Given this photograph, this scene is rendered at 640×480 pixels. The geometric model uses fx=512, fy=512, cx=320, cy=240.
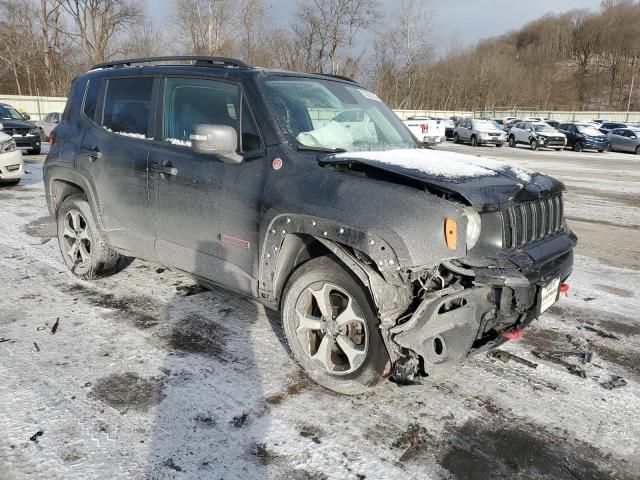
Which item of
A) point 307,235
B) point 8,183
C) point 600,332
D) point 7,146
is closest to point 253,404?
point 307,235

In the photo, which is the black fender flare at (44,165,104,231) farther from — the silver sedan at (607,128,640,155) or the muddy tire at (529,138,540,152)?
the silver sedan at (607,128,640,155)

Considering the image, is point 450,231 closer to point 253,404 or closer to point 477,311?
point 477,311

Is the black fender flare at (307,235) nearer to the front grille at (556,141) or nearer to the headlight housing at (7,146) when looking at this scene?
the headlight housing at (7,146)

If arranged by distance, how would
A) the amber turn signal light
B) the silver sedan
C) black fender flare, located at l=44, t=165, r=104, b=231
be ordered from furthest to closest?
the silver sedan
black fender flare, located at l=44, t=165, r=104, b=231
the amber turn signal light

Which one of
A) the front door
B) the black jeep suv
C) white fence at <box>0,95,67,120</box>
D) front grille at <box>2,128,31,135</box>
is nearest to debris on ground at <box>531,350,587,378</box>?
the black jeep suv

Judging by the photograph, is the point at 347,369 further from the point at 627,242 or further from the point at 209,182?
the point at 627,242

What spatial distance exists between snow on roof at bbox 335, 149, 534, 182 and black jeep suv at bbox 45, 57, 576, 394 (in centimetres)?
2

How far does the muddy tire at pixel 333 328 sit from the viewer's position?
304cm

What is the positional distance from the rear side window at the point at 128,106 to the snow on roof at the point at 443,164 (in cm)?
194

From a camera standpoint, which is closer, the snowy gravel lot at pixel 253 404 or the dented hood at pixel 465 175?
the snowy gravel lot at pixel 253 404

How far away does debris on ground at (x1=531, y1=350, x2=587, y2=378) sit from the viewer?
11.8ft


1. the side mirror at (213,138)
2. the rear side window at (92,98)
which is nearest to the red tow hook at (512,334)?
the side mirror at (213,138)

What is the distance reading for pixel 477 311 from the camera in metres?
2.91

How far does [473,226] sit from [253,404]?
169cm
